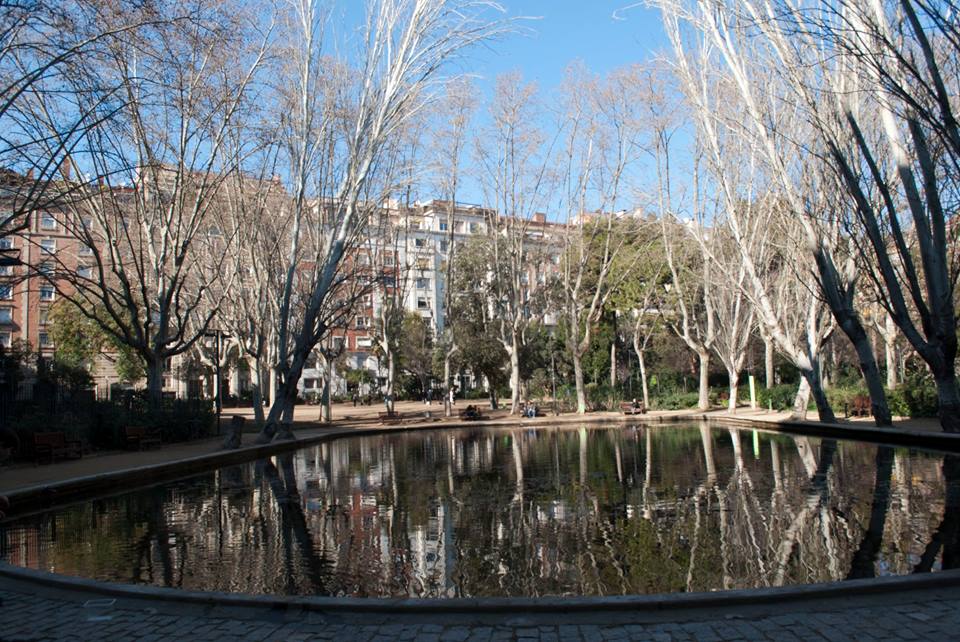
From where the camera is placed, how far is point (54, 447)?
705 inches

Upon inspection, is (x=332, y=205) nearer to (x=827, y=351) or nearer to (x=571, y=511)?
(x=571, y=511)

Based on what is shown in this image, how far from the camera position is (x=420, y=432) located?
32688mm

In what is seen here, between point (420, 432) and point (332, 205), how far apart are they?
11.1m

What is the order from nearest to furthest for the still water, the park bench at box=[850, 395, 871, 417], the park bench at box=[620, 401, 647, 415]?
the still water, the park bench at box=[850, 395, 871, 417], the park bench at box=[620, 401, 647, 415]

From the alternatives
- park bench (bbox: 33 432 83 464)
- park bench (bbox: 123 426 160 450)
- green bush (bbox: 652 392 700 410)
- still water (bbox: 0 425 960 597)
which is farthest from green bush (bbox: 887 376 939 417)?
park bench (bbox: 33 432 83 464)

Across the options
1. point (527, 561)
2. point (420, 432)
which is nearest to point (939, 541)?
point (527, 561)

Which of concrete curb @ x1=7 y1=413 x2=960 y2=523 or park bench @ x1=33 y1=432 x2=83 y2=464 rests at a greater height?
park bench @ x1=33 y1=432 x2=83 y2=464

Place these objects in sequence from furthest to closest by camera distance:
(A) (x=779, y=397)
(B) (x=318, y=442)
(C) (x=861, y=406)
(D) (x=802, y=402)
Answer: (A) (x=779, y=397), (C) (x=861, y=406), (B) (x=318, y=442), (D) (x=802, y=402)

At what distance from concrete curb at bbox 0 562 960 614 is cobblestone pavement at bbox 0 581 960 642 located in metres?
0.05

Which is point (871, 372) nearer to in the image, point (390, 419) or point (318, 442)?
point (318, 442)

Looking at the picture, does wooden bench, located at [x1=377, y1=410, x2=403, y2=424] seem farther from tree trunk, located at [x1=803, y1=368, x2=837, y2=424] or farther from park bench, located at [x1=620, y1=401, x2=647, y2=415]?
tree trunk, located at [x1=803, y1=368, x2=837, y2=424]

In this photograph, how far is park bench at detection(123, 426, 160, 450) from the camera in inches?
842

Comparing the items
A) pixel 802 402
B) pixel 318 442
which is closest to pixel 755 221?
pixel 802 402

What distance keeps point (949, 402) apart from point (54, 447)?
69.9ft
